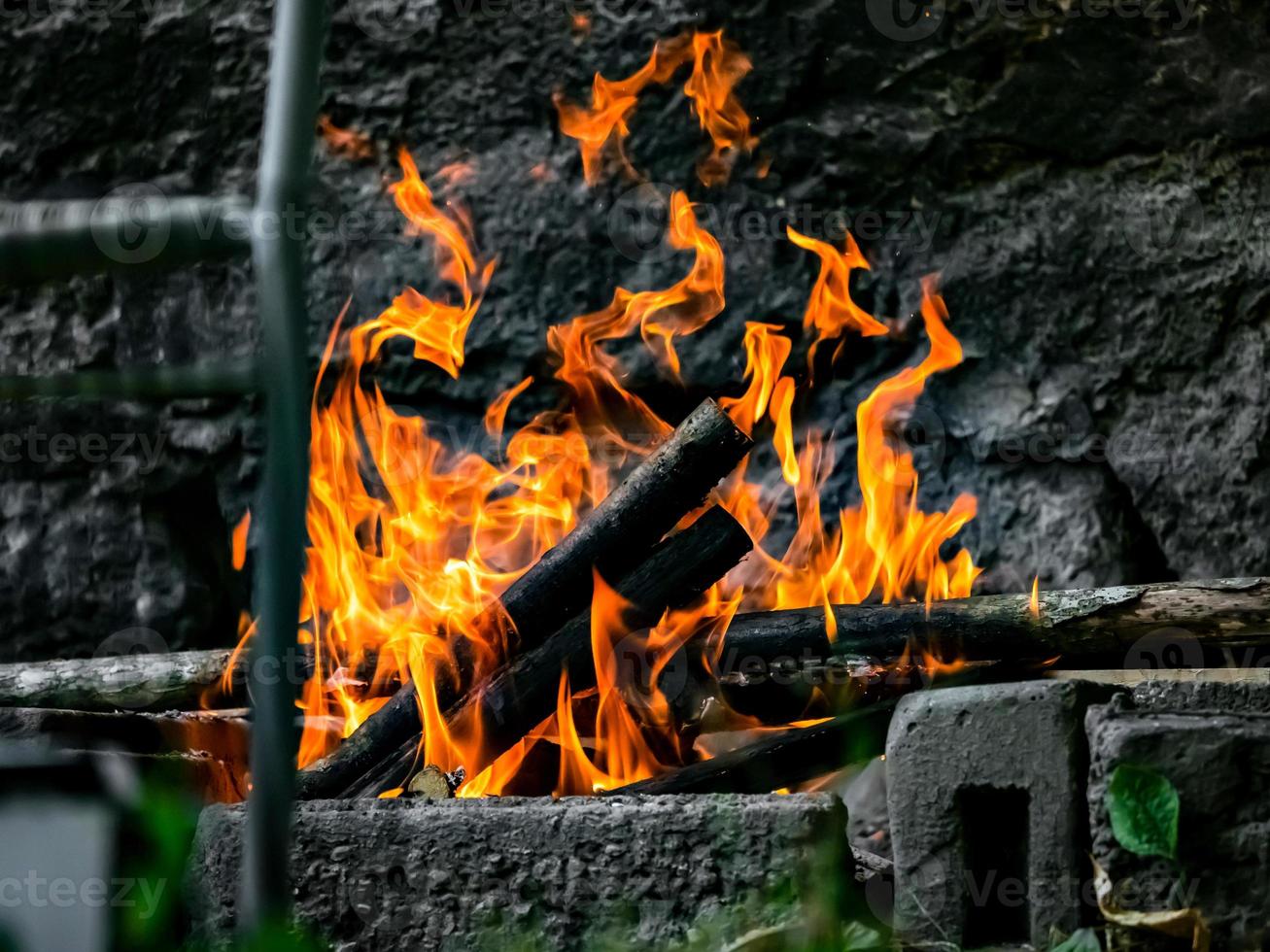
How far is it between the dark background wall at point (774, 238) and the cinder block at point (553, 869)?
1741 millimetres

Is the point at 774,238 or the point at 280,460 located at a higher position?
the point at 774,238

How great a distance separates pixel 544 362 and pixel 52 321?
1.43 m

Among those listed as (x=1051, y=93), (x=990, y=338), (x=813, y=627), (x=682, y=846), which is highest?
(x=1051, y=93)

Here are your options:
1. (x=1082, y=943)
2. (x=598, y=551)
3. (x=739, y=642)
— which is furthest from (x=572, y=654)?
(x=1082, y=943)

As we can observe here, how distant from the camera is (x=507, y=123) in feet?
11.6

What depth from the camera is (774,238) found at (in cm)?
341

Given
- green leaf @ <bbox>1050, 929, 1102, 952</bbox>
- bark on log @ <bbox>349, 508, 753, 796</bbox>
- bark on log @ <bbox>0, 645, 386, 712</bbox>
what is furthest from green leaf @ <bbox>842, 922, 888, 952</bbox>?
bark on log @ <bbox>0, 645, 386, 712</bbox>

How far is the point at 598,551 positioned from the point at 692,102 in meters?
1.60

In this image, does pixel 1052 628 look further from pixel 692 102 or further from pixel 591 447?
pixel 692 102

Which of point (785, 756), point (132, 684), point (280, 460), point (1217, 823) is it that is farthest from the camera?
point (132, 684)

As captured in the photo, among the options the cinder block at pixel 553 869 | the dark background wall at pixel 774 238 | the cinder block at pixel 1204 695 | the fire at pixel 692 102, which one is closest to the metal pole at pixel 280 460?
the cinder block at pixel 553 869

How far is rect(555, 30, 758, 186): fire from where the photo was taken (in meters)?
3.44

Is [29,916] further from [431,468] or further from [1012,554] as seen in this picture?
[1012,554]

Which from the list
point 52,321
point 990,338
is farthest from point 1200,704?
point 52,321
